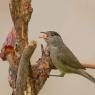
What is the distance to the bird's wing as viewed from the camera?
3.06 ft

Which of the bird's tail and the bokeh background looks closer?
the bird's tail

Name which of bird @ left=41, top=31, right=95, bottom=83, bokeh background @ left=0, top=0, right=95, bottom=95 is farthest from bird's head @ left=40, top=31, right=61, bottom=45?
bokeh background @ left=0, top=0, right=95, bottom=95

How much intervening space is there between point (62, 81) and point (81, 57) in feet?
0.35

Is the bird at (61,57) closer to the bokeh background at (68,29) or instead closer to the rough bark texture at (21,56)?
the rough bark texture at (21,56)

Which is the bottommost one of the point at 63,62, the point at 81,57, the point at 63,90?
the point at 63,90

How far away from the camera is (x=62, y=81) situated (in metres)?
1.46

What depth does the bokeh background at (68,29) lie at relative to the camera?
4.74ft

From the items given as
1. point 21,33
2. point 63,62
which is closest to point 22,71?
point 21,33

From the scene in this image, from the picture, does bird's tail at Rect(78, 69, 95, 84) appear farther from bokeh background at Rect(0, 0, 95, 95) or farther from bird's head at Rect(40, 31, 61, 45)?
bokeh background at Rect(0, 0, 95, 95)

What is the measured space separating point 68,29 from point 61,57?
0.47 meters

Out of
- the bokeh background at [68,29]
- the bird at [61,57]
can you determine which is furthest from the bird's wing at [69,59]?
the bokeh background at [68,29]

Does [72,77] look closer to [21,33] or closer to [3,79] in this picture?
[3,79]

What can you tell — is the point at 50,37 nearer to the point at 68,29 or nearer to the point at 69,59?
the point at 69,59

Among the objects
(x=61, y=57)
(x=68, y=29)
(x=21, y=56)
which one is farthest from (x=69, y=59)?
(x=68, y=29)
